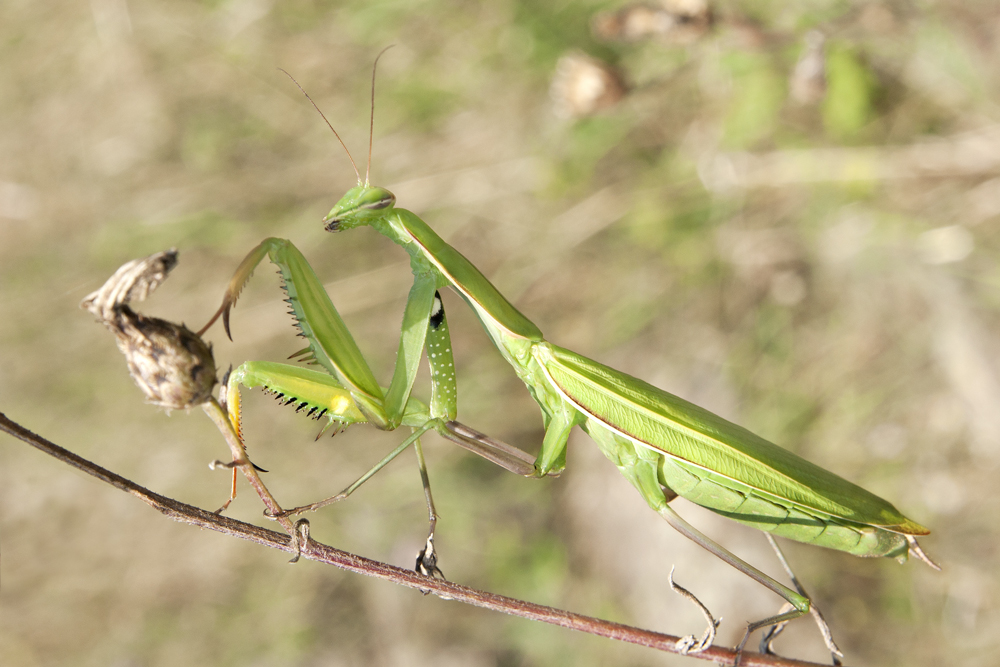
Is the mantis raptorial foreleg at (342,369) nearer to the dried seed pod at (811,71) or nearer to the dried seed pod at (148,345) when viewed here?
the dried seed pod at (148,345)

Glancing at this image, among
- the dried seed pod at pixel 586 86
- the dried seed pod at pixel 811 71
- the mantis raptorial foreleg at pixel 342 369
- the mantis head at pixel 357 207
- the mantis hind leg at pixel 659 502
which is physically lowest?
the mantis hind leg at pixel 659 502

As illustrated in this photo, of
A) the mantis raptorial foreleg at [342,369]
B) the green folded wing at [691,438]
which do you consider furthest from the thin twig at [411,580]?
the green folded wing at [691,438]

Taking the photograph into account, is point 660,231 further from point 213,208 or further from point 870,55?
point 213,208

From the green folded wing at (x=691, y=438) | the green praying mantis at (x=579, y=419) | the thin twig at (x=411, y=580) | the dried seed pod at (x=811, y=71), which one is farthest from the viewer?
the dried seed pod at (x=811, y=71)

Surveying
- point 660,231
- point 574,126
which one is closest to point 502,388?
point 660,231

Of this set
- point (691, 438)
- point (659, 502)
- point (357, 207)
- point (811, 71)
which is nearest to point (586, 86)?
point (811, 71)

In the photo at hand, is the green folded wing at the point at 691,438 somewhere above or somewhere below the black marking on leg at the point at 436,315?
below
